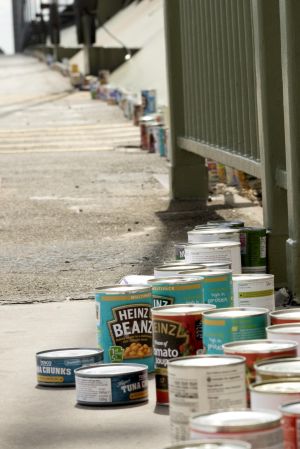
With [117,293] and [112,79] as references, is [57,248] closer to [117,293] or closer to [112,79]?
[117,293]

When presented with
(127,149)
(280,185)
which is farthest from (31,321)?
(127,149)

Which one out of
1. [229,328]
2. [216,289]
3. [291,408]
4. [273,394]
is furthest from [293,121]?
[291,408]

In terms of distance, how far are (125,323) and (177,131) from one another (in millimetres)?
7911

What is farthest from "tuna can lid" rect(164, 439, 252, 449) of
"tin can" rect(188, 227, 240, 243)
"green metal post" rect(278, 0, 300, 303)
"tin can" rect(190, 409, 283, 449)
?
"green metal post" rect(278, 0, 300, 303)

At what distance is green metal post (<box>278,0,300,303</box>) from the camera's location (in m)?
7.12

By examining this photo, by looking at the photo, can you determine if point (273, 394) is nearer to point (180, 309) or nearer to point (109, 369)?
point (180, 309)

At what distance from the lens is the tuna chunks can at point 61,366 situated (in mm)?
5270

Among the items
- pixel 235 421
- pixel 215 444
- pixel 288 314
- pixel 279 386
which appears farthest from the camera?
pixel 288 314

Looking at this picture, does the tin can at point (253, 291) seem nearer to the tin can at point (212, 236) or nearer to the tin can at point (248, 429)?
the tin can at point (212, 236)

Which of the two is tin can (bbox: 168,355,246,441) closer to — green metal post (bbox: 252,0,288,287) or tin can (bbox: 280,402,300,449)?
tin can (bbox: 280,402,300,449)

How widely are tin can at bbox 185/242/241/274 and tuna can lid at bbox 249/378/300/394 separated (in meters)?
2.72

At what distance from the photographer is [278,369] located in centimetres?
377

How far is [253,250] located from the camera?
7184 mm

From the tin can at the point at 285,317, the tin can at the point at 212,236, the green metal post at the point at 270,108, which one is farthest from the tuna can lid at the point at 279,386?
the green metal post at the point at 270,108
